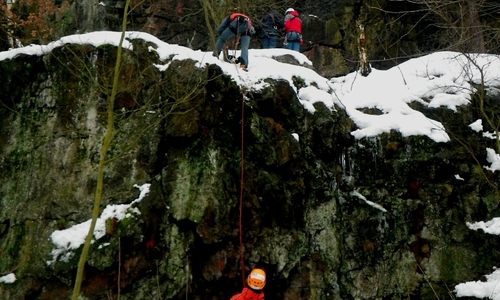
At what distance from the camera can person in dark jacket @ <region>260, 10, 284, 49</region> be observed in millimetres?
11805

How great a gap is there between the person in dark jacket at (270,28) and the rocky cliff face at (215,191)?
4036 mm

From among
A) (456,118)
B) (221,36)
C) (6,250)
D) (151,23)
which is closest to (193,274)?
(6,250)

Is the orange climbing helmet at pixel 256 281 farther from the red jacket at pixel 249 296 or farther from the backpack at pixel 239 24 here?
the backpack at pixel 239 24

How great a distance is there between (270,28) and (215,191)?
6289 mm

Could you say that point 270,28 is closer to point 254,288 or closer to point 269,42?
point 269,42

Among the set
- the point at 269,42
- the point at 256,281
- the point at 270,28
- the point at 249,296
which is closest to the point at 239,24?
the point at 269,42

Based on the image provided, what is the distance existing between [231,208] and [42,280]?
2.83 m

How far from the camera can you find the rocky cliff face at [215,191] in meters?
6.71

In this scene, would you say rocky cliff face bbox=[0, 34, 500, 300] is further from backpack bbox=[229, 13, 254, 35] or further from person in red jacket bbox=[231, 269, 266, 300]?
backpack bbox=[229, 13, 254, 35]

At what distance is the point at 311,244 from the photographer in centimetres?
763

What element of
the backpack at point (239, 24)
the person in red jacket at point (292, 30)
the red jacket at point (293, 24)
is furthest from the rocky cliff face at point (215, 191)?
the red jacket at point (293, 24)

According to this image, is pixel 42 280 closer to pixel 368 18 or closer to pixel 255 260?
pixel 255 260

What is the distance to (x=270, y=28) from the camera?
1202cm

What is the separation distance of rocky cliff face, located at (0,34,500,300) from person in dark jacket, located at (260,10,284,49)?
13.2 feet
